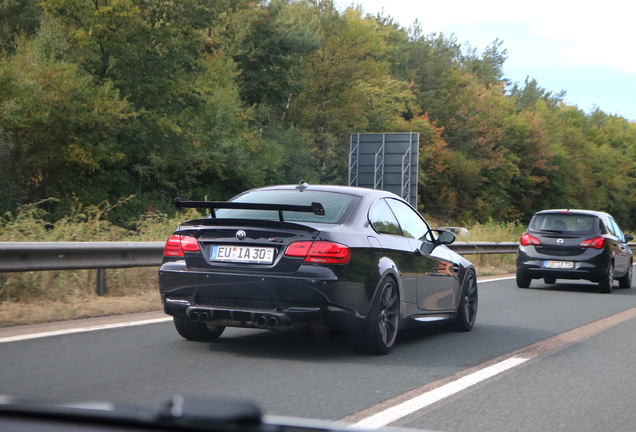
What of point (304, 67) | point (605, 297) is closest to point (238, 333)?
point (605, 297)

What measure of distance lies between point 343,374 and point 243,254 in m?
1.23

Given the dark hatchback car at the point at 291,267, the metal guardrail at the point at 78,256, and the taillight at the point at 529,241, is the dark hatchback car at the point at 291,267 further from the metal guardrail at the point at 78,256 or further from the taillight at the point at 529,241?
the taillight at the point at 529,241

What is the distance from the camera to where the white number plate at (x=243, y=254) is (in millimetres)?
6605

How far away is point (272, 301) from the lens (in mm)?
6531

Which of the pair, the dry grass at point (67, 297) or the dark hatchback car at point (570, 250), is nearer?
the dry grass at point (67, 297)

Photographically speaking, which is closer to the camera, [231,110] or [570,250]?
[570,250]

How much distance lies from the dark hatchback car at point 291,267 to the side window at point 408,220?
0.43 m

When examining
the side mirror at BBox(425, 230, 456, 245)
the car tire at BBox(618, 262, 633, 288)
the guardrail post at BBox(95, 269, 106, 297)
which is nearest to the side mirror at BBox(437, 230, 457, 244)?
the side mirror at BBox(425, 230, 456, 245)

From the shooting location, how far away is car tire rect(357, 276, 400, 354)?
6.93 metres

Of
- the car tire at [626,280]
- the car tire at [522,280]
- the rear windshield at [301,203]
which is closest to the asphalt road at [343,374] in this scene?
the rear windshield at [301,203]

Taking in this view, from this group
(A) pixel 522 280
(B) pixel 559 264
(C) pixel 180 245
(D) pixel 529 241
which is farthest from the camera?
(D) pixel 529 241

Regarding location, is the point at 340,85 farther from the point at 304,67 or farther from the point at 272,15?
the point at 272,15

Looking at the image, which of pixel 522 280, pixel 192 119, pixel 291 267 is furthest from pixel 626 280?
pixel 192 119

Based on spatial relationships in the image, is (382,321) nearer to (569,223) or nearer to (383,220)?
(383,220)
